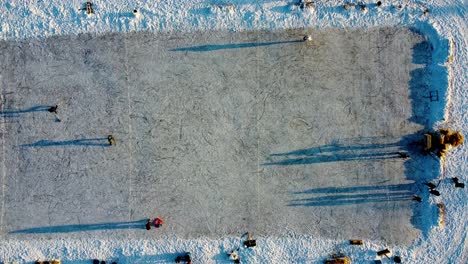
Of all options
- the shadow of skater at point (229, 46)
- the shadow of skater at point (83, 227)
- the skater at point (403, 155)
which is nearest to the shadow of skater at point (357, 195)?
the skater at point (403, 155)

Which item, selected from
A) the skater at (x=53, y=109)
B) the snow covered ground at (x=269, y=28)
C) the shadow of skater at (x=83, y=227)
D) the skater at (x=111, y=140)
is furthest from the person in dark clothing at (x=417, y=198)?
the skater at (x=53, y=109)

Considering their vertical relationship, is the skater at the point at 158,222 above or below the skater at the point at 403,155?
below

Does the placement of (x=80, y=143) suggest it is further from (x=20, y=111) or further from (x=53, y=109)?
(x=20, y=111)

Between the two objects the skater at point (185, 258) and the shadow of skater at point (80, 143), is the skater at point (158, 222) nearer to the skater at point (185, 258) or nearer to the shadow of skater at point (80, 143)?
the skater at point (185, 258)

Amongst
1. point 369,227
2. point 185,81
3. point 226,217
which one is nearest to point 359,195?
point 369,227

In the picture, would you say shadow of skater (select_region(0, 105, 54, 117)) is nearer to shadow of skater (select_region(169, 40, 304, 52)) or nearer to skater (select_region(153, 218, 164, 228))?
shadow of skater (select_region(169, 40, 304, 52))

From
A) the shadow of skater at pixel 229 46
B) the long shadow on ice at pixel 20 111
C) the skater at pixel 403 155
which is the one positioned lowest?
the skater at pixel 403 155

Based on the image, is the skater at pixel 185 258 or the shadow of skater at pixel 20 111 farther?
the shadow of skater at pixel 20 111
